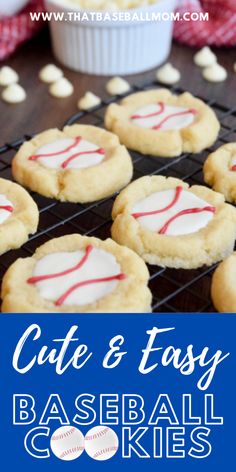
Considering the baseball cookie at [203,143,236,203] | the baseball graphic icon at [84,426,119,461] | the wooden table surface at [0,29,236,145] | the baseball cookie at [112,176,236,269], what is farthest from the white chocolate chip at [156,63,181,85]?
the baseball graphic icon at [84,426,119,461]

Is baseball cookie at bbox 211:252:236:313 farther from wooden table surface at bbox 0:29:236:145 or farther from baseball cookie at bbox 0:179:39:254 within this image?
wooden table surface at bbox 0:29:236:145

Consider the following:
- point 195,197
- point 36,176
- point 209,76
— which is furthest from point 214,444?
point 209,76

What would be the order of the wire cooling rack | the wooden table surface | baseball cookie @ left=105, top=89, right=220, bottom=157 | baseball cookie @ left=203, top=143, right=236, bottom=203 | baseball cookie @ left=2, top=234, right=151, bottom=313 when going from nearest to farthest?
baseball cookie @ left=2, top=234, right=151, bottom=313
the wire cooling rack
baseball cookie @ left=203, top=143, right=236, bottom=203
baseball cookie @ left=105, top=89, right=220, bottom=157
the wooden table surface

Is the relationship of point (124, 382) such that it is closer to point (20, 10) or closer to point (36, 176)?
point (36, 176)

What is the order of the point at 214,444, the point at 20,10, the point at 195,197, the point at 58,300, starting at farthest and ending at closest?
the point at 20,10 < the point at 195,197 < the point at 58,300 < the point at 214,444

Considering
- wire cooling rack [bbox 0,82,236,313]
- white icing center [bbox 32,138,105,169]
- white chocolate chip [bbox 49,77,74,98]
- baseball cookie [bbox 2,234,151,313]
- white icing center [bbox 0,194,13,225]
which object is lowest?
wire cooling rack [bbox 0,82,236,313]

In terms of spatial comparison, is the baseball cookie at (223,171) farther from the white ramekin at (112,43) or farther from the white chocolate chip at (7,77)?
the white chocolate chip at (7,77)
